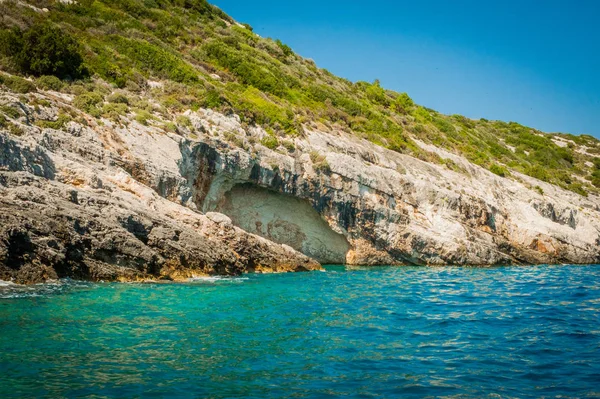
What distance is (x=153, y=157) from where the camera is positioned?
2422cm

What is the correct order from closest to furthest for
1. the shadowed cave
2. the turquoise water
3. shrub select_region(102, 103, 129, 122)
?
the turquoise water, shrub select_region(102, 103, 129, 122), the shadowed cave

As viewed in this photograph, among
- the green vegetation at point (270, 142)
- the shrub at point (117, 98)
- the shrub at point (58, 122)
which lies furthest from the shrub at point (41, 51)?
the green vegetation at point (270, 142)

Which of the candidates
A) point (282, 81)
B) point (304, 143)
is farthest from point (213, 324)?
point (282, 81)

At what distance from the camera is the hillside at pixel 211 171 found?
1748 centimetres

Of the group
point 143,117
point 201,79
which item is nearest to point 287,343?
point 143,117

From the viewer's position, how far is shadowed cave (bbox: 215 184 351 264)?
3011cm

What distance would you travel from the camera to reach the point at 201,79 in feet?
118

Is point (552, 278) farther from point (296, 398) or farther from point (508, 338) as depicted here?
point (296, 398)

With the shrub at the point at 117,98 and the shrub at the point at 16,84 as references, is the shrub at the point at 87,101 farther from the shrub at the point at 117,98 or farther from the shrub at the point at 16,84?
the shrub at the point at 16,84

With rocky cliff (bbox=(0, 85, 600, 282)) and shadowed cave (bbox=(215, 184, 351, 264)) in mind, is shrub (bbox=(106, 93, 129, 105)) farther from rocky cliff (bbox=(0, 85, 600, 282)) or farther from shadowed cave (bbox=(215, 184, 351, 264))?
shadowed cave (bbox=(215, 184, 351, 264))

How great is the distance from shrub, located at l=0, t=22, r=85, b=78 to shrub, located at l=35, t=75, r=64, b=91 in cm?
115

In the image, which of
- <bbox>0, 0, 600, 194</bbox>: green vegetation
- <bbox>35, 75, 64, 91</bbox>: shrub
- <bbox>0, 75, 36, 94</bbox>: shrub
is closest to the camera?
<bbox>0, 75, 36, 94</bbox>: shrub

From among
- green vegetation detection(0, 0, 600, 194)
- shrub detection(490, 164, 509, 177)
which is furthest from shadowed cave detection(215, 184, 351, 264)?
shrub detection(490, 164, 509, 177)

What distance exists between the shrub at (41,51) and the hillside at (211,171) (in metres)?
0.09
